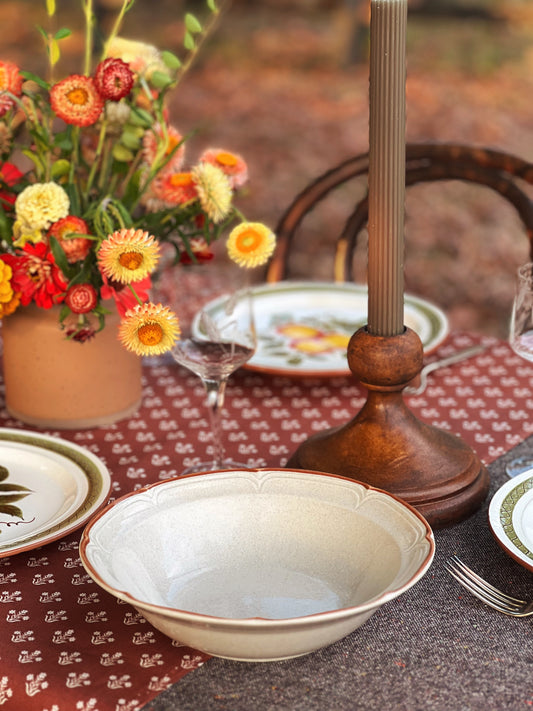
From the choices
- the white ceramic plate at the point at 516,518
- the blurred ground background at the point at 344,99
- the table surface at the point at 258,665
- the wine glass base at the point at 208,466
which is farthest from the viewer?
the blurred ground background at the point at 344,99

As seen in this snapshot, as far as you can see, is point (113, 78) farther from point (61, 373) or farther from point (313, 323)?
point (313, 323)

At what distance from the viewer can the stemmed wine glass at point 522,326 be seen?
94 centimetres

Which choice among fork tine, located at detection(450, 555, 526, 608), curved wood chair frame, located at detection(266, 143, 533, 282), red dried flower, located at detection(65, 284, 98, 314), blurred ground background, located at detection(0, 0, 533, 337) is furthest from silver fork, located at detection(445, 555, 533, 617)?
blurred ground background, located at detection(0, 0, 533, 337)

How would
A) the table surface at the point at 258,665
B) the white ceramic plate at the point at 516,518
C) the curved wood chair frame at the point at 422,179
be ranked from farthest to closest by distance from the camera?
the curved wood chair frame at the point at 422,179
the white ceramic plate at the point at 516,518
the table surface at the point at 258,665

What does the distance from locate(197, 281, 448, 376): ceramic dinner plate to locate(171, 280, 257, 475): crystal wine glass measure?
0.20 meters

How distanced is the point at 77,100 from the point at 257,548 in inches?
19.1

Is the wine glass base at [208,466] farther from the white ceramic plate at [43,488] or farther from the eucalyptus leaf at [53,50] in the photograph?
the eucalyptus leaf at [53,50]

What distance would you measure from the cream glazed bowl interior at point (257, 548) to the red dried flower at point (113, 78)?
1.33 feet

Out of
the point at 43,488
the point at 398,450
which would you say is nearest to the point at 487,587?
the point at 398,450

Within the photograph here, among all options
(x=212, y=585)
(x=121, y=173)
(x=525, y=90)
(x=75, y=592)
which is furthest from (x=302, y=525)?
(x=525, y=90)

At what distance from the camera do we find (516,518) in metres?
0.76

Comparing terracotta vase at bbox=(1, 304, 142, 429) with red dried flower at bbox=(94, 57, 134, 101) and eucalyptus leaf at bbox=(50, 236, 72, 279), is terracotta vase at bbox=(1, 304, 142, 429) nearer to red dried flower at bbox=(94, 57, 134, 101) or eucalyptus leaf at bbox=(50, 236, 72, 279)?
eucalyptus leaf at bbox=(50, 236, 72, 279)

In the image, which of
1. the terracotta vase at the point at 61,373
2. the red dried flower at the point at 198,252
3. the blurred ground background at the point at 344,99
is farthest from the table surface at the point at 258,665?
the blurred ground background at the point at 344,99

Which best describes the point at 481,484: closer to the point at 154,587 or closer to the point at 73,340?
the point at 154,587
